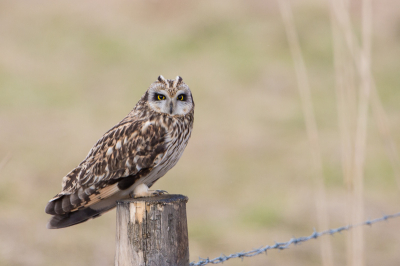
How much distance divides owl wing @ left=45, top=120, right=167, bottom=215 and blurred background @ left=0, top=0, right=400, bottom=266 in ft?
1.45

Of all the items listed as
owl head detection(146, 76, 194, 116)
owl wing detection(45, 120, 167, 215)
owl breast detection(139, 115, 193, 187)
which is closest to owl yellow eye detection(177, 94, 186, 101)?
owl head detection(146, 76, 194, 116)

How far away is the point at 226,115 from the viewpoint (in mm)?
13250

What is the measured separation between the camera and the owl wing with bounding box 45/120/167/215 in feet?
9.55

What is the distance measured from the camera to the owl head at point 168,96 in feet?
10.3

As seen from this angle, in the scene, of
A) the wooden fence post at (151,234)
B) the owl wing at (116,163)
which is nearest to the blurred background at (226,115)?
the owl wing at (116,163)

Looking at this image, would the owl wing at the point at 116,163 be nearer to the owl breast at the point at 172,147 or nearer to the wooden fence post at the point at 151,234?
the owl breast at the point at 172,147

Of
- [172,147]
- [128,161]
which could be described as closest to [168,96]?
[172,147]

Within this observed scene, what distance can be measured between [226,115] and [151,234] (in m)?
11.2

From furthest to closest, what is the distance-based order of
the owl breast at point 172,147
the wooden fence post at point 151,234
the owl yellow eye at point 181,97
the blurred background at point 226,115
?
the owl yellow eye at point 181,97 < the owl breast at point 172,147 < the blurred background at point 226,115 < the wooden fence post at point 151,234

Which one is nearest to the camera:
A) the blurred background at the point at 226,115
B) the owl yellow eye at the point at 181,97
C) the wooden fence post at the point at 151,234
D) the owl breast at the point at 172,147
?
the wooden fence post at the point at 151,234

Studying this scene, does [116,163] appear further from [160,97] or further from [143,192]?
[160,97]

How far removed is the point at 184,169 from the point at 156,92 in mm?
7255

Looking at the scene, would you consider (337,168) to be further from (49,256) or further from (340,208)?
(49,256)

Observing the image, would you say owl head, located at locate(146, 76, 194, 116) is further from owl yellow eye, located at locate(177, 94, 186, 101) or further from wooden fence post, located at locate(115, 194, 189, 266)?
wooden fence post, located at locate(115, 194, 189, 266)
